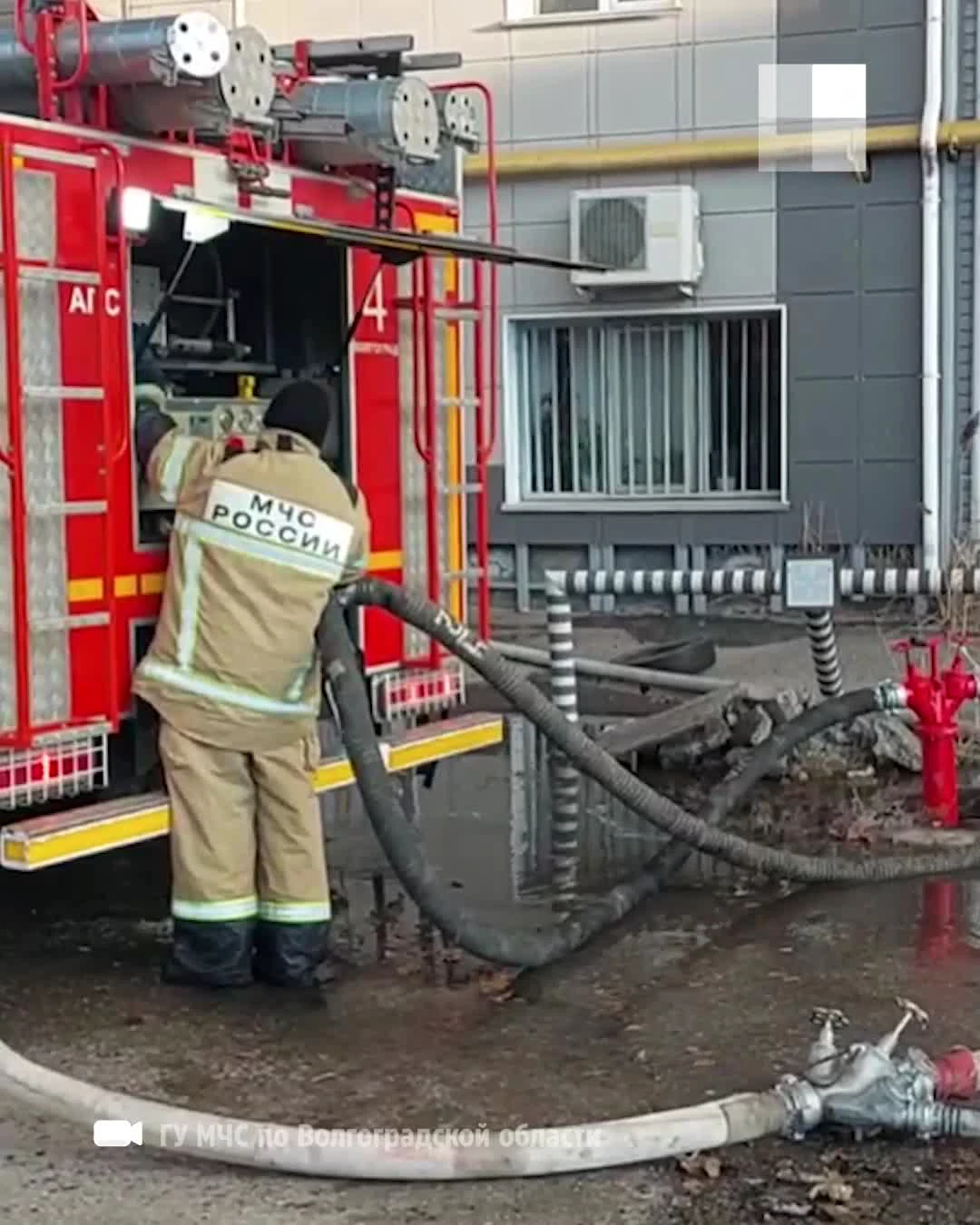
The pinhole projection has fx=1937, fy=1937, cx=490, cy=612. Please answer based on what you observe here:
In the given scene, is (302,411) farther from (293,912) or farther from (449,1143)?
(449,1143)

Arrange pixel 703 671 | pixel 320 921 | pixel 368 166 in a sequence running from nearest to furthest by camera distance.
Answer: pixel 320 921
pixel 368 166
pixel 703 671

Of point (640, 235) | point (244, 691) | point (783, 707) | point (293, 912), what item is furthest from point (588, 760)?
point (640, 235)

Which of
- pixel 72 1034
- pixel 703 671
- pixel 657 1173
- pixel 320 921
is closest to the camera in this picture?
pixel 657 1173

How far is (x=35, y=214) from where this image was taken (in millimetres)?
5156

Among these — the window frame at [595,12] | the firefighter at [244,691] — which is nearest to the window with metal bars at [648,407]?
the window frame at [595,12]

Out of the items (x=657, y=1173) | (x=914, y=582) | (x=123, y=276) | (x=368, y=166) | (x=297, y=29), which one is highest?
(x=297, y=29)

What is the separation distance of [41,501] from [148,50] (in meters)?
1.24

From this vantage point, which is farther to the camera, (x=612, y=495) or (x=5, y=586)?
(x=612, y=495)

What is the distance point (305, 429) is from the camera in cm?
566

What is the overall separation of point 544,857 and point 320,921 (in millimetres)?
1723

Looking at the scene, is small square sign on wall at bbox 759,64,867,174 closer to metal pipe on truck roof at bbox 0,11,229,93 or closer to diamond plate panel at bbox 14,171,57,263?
metal pipe on truck roof at bbox 0,11,229,93

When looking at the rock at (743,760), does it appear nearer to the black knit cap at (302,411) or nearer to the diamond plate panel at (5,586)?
the black knit cap at (302,411)

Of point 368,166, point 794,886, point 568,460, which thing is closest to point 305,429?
point 368,166

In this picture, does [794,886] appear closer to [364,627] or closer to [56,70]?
[364,627]
